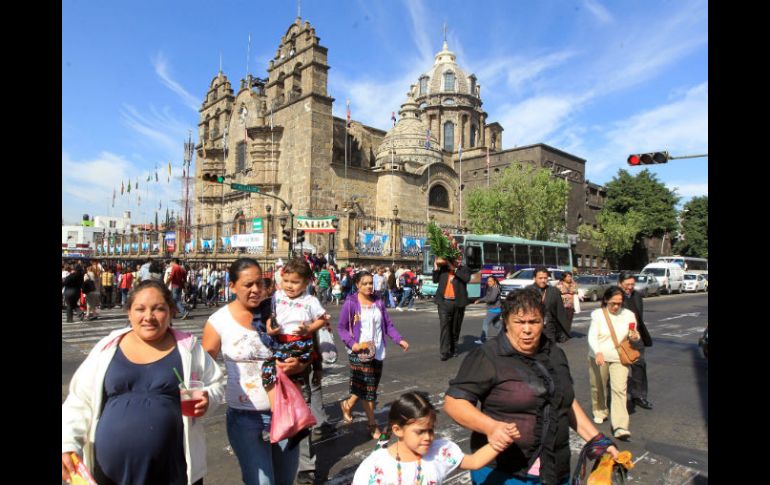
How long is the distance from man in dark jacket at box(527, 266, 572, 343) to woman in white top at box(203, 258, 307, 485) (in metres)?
5.52

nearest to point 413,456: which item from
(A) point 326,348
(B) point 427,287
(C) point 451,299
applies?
(A) point 326,348

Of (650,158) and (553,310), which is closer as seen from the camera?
(553,310)

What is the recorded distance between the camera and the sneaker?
5.09 m

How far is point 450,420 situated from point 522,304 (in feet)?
10.8

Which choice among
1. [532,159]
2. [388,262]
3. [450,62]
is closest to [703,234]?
[532,159]

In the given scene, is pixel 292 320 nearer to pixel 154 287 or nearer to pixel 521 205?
pixel 154 287

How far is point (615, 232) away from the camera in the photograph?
44812 mm

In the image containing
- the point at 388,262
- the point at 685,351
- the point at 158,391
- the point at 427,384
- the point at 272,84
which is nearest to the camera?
the point at 158,391

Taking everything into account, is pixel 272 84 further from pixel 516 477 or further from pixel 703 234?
pixel 703 234

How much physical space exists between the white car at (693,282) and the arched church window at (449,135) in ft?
92.7

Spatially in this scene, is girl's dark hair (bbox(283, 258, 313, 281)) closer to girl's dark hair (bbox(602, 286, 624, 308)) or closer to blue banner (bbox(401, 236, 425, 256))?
girl's dark hair (bbox(602, 286, 624, 308))

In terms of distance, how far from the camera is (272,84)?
3775cm

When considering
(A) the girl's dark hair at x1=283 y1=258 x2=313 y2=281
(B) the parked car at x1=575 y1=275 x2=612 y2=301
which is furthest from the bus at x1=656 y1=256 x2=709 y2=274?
(A) the girl's dark hair at x1=283 y1=258 x2=313 y2=281

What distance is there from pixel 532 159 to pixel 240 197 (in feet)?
88.3
